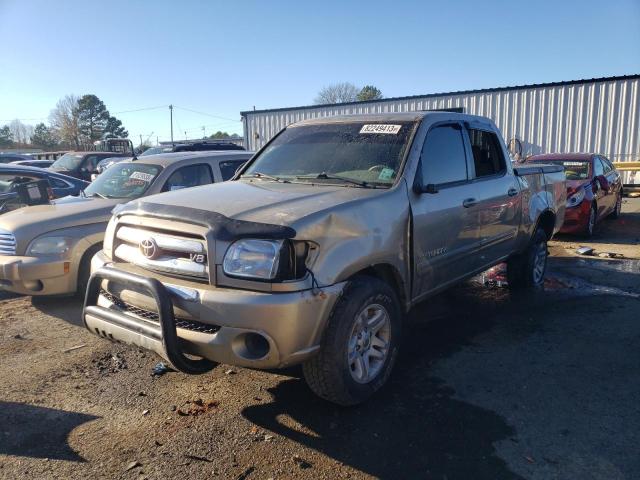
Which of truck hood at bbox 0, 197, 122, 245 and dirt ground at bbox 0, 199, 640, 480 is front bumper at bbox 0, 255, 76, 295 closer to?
truck hood at bbox 0, 197, 122, 245

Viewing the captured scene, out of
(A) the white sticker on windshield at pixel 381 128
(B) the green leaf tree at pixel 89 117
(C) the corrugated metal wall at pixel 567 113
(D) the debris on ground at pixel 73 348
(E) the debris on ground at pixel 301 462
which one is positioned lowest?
(E) the debris on ground at pixel 301 462

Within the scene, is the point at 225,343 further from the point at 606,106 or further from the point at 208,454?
the point at 606,106

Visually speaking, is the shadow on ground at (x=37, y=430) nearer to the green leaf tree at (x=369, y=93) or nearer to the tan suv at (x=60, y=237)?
the tan suv at (x=60, y=237)

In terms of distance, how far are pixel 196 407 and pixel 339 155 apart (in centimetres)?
220

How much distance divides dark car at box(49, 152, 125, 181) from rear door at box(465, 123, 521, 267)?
13465 millimetres

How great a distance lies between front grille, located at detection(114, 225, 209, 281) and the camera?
10.0 ft

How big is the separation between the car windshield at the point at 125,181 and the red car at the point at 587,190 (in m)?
7.46

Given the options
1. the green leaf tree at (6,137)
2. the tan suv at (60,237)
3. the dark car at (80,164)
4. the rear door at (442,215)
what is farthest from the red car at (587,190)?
the green leaf tree at (6,137)

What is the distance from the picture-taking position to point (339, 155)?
14.0 ft

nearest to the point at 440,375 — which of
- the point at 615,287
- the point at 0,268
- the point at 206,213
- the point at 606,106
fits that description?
the point at 206,213

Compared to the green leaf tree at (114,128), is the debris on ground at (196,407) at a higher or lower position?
lower

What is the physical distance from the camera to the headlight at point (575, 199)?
9648 millimetres

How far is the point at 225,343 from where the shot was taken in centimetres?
291

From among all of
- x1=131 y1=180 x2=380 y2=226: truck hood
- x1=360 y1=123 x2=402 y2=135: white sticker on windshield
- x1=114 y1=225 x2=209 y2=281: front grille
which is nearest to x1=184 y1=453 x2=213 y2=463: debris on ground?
x1=114 y1=225 x2=209 y2=281: front grille
